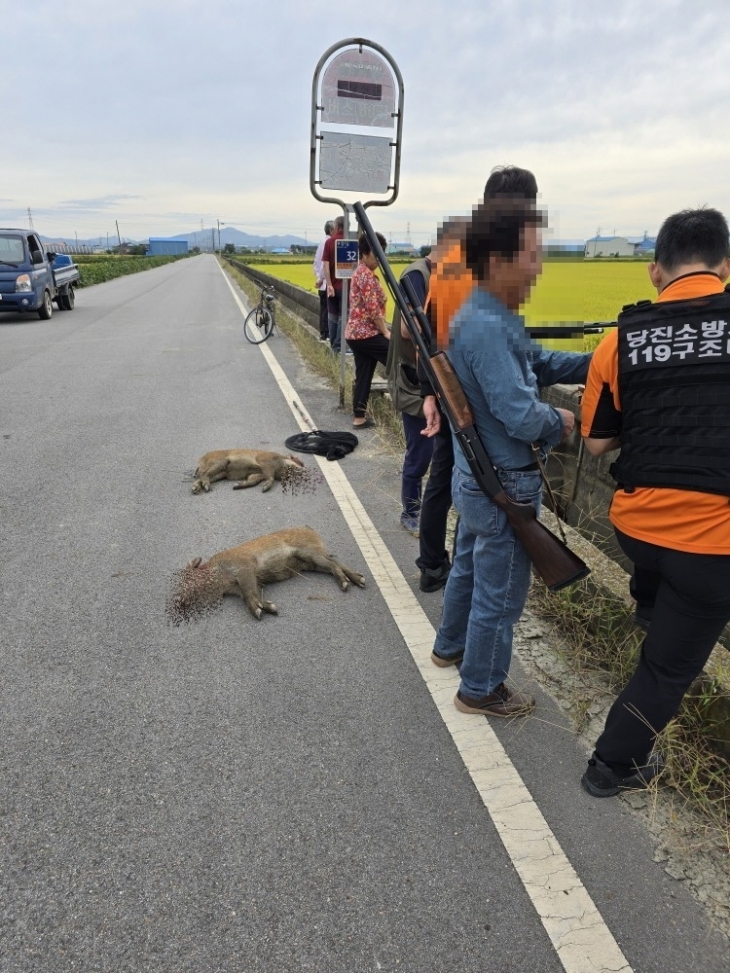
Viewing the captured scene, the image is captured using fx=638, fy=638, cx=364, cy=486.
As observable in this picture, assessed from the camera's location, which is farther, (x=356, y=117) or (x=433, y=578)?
(x=356, y=117)

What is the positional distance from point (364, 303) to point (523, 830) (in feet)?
15.4

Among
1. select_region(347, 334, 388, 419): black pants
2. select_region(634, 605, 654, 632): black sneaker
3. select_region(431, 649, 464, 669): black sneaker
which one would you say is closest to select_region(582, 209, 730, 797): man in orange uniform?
select_region(634, 605, 654, 632): black sneaker

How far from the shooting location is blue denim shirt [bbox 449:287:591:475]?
6.73ft

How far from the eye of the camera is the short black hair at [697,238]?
1.79m

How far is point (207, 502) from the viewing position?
4.91 m

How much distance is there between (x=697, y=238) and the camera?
5.90 ft

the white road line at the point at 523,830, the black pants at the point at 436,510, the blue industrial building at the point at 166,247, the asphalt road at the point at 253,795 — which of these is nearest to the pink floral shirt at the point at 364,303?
the asphalt road at the point at 253,795

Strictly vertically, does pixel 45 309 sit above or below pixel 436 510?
below

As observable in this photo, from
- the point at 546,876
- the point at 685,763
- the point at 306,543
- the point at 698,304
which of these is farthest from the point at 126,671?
the point at 698,304

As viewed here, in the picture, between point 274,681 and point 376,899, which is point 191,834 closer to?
point 376,899

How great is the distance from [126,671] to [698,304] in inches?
105

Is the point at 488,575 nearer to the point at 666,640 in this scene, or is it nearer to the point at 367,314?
the point at 666,640

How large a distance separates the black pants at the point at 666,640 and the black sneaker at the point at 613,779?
3 cm

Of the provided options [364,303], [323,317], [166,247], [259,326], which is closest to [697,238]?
[364,303]
